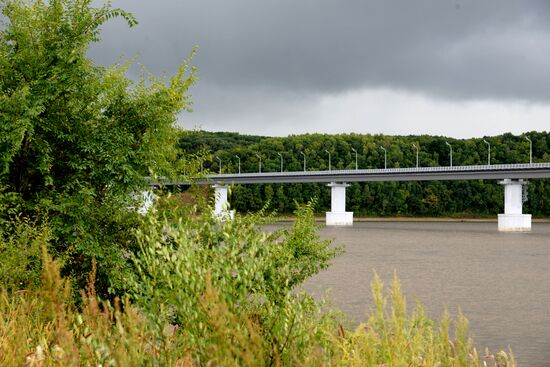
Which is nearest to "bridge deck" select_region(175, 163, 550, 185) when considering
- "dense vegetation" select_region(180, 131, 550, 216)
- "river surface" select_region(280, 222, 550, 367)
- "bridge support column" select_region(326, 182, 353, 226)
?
"bridge support column" select_region(326, 182, 353, 226)

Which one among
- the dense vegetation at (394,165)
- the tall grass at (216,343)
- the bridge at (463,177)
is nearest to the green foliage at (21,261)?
the tall grass at (216,343)

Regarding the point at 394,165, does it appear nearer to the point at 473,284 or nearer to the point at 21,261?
the point at 473,284

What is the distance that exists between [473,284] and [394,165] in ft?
452

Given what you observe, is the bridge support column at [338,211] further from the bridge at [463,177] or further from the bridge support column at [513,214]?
the bridge support column at [513,214]

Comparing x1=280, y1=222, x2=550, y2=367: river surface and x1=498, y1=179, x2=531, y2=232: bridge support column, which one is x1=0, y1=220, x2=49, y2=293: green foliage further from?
x1=498, y1=179, x2=531, y2=232: bridge support column

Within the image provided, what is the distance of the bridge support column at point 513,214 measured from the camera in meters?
108

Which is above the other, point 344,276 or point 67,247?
point 67,247

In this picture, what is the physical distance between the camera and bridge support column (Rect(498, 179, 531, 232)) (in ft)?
355

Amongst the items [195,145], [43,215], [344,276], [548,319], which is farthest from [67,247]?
[195,145]

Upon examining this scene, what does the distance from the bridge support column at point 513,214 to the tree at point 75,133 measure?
319 ft

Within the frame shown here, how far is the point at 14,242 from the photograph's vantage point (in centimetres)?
1497

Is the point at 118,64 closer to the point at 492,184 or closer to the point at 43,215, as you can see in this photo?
the point at 43,215

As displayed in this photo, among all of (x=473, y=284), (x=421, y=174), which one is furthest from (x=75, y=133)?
(x=421, y=174)

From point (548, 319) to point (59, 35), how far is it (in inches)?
741
